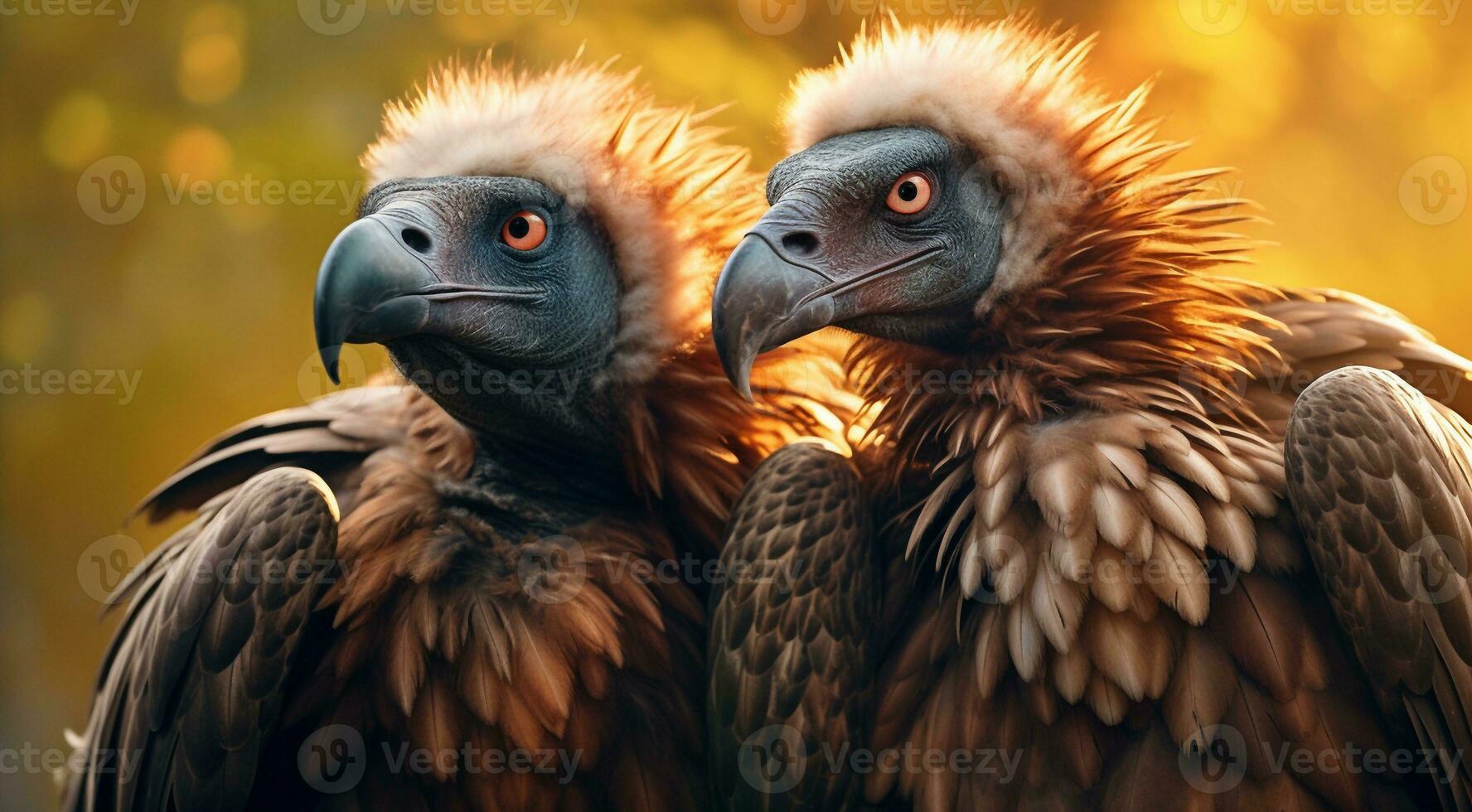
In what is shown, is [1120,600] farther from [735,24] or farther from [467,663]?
[735,24]

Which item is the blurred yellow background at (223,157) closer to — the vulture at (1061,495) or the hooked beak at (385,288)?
the vulture at (1061,495)

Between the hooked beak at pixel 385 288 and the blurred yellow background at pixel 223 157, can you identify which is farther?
the blurred yellow background at pixel 223 157

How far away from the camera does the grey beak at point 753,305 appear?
2754mm

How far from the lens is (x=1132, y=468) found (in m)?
2.73

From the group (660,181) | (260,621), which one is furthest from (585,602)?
(660,181)
